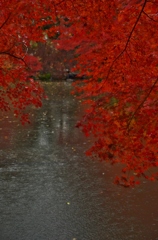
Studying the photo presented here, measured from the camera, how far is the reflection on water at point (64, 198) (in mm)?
6723

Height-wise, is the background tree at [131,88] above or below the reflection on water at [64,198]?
above

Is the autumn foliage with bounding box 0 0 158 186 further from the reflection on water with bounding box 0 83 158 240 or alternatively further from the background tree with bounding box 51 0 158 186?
the reflection on water with bounding box 0 83 158 240

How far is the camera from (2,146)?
12.0m

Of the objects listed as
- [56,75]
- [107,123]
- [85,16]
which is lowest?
[56,75]

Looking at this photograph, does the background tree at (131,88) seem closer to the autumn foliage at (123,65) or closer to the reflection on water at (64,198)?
the autumn foliage at (123,65)

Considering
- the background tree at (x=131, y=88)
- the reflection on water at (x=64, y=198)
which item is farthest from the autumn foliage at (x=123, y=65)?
the reflection on water at (x=64, y=198)

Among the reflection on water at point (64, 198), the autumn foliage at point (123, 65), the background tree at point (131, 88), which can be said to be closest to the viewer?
the reflection on water at point (64, 198)

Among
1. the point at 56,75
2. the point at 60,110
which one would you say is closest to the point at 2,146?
the point at 60,110

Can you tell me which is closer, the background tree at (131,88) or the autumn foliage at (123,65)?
the autumn foliage at (123,65)

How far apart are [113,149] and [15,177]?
2.54 metres

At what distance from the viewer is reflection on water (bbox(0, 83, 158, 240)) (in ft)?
22.1

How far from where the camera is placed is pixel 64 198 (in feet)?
26.6

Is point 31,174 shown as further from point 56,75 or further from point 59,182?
point 56,75

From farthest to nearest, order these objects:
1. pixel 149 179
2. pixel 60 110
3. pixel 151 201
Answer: pixel 60 110 < pixel 149 179 < pixel 151 201
